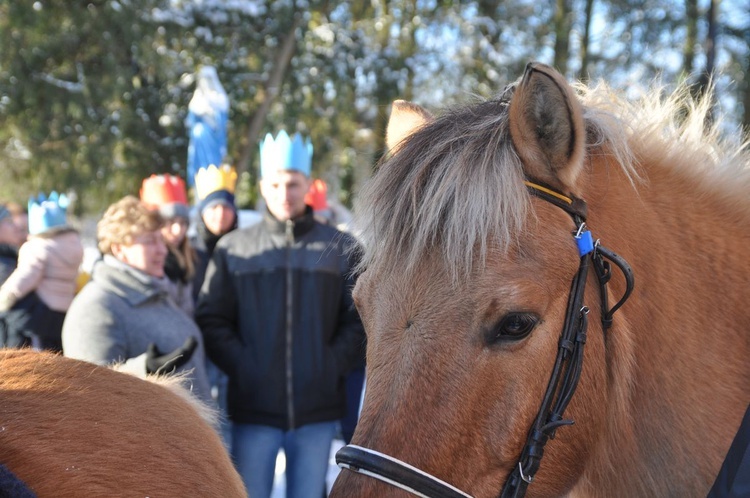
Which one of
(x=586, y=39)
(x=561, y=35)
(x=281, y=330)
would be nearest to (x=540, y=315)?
(x=281, y=330)

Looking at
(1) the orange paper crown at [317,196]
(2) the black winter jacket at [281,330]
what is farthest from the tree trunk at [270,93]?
(2) the black winter jacket at [281,330]

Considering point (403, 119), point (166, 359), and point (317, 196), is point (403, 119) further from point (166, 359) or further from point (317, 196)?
point (317, 196)

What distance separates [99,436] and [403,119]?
4.30 feet

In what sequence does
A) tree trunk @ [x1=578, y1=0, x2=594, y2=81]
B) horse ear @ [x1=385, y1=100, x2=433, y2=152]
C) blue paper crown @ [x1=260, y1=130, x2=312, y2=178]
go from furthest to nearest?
1. tree trunk @ [x1=578, y1=0, x2=594, y2=81]
2. blue paper crown @ [x1=260, y1=130, x2=312, y2=178]
3. horse ear @ [x1=385, y1=100, x2=433, y2=152]

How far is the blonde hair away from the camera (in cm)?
369

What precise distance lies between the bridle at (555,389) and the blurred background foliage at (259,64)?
10.6m

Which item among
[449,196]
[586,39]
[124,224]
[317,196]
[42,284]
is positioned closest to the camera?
[449,196]

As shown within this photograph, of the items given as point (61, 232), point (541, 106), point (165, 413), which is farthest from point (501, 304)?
point (61, 232)

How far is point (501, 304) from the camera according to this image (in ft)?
5.21

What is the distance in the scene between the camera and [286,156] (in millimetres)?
4145

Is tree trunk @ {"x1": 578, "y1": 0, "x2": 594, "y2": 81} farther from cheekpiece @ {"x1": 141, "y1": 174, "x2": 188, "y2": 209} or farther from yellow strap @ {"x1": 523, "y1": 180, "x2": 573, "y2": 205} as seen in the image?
yellow strap @ {"x1": 523, "y1": 180, "x2": 573, "y2": 205}

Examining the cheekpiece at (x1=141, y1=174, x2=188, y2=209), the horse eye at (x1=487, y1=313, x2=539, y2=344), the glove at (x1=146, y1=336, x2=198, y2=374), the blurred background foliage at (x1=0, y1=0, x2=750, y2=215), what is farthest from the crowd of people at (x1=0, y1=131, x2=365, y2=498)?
the blurred background foliage at (x1=0, y1=0, x2=750, y2=215)

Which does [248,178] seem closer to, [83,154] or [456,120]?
[83,154]

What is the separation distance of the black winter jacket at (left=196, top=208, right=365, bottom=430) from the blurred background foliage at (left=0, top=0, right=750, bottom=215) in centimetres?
912
